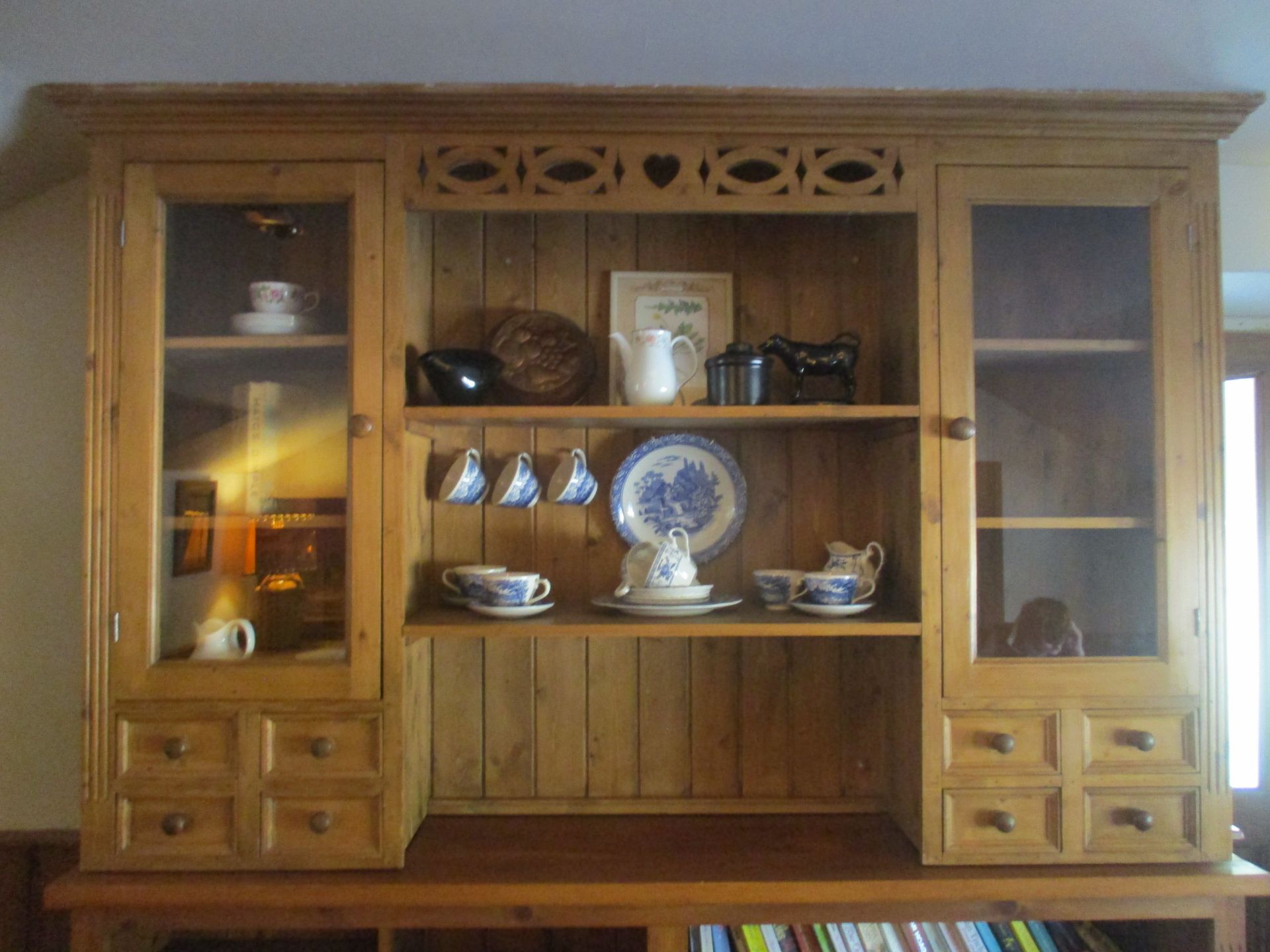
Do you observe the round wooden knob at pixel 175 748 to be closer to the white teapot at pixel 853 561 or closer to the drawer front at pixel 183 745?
the drawer front at pixel 183 745

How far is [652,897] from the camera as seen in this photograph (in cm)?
118

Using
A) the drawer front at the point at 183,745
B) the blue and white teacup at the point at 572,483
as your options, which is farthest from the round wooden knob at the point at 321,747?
the blue and white teacup at the point at 572,483

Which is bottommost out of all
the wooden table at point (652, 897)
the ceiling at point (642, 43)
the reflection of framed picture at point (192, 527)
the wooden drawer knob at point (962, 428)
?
the wooden table at point (652, 897)

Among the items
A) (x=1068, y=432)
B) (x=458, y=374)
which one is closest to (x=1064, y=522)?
(x=1068, y=432)

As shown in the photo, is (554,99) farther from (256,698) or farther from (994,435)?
(256,698)

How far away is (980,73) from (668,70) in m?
0.52

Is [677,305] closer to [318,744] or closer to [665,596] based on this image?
[665,596]

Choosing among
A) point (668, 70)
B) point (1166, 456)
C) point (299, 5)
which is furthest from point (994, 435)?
point (299, 5)

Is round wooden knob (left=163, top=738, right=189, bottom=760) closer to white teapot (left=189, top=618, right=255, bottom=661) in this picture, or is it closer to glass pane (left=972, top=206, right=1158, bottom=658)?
white teapot (left=189, top=618, right=255, bottom=661)

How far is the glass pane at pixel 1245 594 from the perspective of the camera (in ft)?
5.62

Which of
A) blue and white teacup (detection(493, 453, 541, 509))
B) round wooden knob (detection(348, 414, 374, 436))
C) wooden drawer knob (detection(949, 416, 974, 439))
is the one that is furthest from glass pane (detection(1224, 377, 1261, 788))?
round wooden knob (detection(348, 414, 374, 436))

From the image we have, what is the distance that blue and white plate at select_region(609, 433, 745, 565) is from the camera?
4.93 feet

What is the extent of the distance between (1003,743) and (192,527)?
1368 millimetres

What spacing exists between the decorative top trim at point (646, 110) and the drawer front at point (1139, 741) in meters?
0.96
